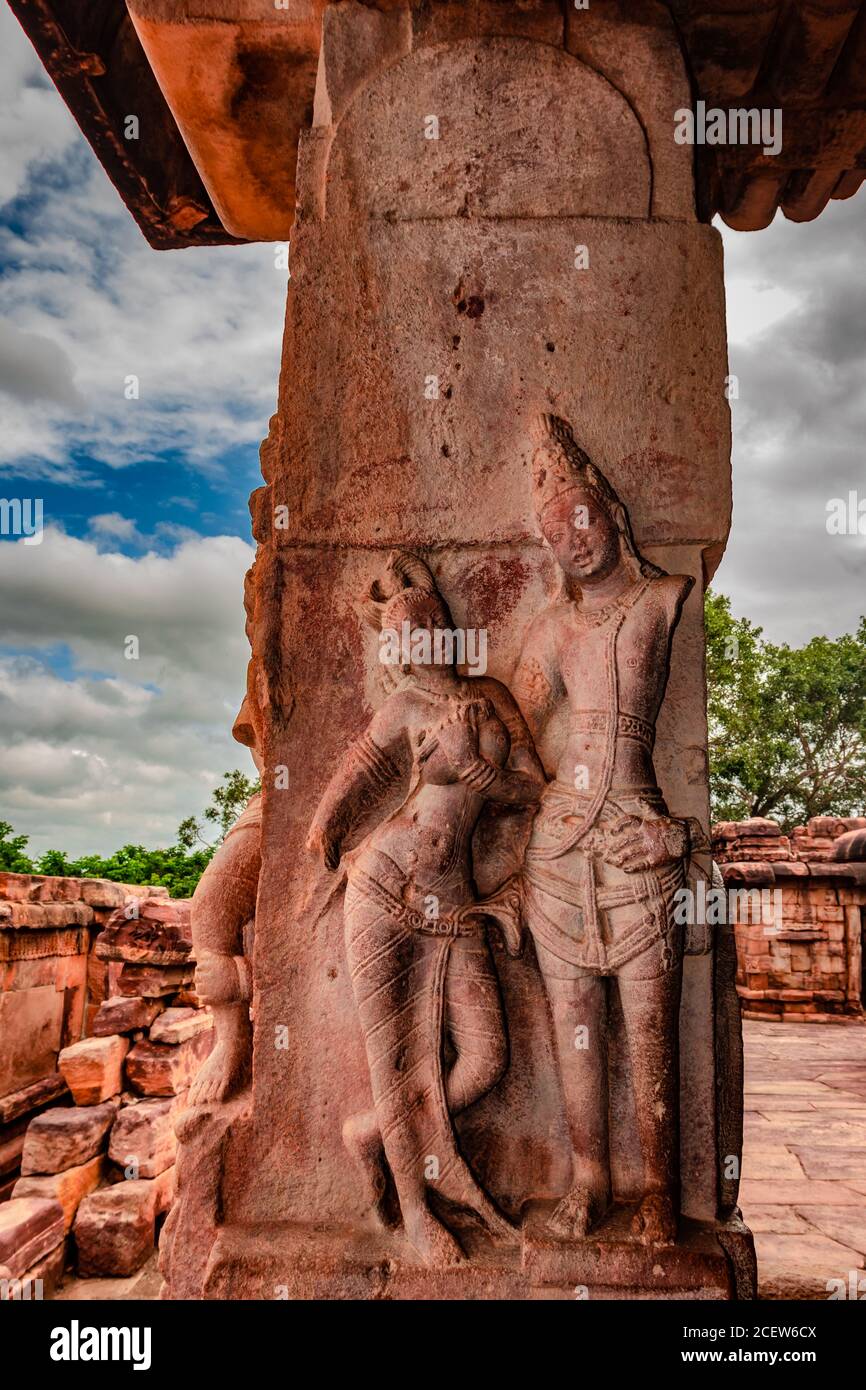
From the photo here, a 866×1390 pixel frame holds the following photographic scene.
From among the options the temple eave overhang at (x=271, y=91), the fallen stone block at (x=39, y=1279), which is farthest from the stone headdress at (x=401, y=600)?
the fallen stone block at (x=39, y=1279)

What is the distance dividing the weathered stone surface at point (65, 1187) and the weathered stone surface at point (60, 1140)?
0.19ft

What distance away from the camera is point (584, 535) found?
9.32 ft

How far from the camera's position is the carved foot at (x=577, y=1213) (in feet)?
8.30

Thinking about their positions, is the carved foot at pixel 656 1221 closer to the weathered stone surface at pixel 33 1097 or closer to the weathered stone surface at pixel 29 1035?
the weathered stone surface at pixel 33 1097

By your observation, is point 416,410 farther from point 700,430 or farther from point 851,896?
point 851,896

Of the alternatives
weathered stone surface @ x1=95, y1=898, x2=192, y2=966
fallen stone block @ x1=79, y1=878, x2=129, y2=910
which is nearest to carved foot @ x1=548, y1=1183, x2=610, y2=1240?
weathered stone surface @ x1=95, y1=898, x2=192, y2=966

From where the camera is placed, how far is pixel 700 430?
3.11 metres

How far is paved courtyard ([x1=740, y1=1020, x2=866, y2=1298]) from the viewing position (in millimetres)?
4098

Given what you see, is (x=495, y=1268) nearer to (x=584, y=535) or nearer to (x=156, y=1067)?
(x=584, y=535)

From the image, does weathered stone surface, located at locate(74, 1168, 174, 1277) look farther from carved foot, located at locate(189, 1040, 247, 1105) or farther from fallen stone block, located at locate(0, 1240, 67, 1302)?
carved foot, located at locate(189, 1040, 247, 1105)

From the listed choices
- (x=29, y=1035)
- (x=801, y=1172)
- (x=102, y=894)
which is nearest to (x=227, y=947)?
(x=801, y=1172)

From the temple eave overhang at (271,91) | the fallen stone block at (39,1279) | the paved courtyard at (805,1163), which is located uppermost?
the temple eave overhang at (271,91)
